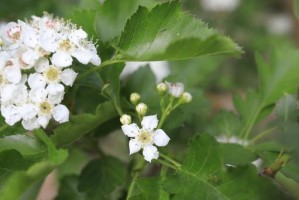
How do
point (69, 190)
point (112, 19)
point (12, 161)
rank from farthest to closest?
point (69, 190), point (112, 19), point (12, 161)

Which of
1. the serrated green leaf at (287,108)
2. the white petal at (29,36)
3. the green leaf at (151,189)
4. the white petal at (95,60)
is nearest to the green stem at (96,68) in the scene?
the white petal at (95,60)

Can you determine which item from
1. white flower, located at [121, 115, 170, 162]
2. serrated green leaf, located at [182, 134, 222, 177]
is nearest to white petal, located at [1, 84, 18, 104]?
white flower, located at [121, 115, 170, 162]

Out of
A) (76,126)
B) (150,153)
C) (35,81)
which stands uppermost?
(35,81)

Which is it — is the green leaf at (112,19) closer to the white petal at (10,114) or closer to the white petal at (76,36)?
the white petal at (76,36)

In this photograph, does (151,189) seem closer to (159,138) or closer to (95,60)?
(159,138)

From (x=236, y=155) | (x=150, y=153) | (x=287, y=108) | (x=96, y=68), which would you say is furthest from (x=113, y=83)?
(x=287, y=108)

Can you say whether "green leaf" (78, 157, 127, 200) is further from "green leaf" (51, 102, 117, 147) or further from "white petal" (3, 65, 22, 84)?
"white petal" (3, 65, 22, 84)
